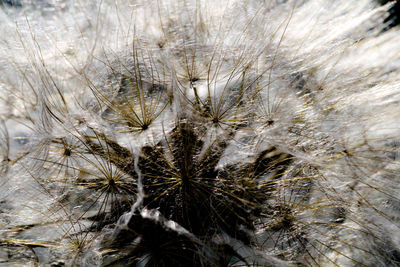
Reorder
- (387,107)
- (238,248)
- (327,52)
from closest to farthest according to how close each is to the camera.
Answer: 1. (238,248)
2. (387,107)
3. (327,52)

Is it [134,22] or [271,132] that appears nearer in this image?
[271,132]

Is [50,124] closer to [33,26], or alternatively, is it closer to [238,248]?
[33,26]

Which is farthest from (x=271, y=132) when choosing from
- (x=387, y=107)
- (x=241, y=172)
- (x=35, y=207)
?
(x=35, y=207)

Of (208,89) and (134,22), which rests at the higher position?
(134,22)

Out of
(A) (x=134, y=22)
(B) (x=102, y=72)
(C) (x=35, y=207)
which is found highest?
(A) (x=134, y=22)

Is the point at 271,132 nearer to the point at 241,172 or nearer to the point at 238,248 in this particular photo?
the point at 241,172

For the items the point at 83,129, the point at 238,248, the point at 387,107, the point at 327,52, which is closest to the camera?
the point at 238,248

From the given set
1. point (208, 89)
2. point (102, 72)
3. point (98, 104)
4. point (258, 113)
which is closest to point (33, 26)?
point (102, 72)
